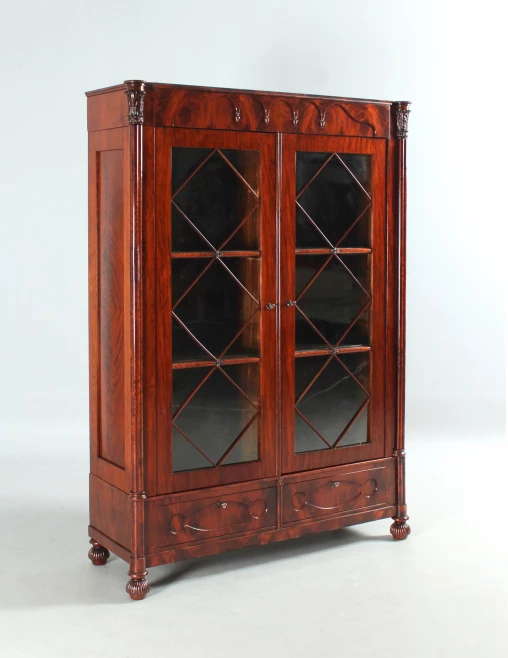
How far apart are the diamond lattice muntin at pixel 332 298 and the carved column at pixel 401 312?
137 millimetres

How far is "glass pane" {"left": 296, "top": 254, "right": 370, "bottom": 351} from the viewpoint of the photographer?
3.83 m

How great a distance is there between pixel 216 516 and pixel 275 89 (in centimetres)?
280

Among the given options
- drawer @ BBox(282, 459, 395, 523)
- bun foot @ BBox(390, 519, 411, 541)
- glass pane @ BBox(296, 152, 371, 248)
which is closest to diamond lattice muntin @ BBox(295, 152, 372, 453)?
glass pane @ BBox(296, 152, 371, 248)

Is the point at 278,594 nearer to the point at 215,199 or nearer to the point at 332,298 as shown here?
the point at 332,298

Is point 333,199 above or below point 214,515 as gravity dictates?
above

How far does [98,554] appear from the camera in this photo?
3.81 metres

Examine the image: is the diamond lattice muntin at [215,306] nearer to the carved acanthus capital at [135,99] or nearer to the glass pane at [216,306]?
the glass pane at [216,306]

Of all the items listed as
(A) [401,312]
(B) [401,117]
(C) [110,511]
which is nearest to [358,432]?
(A) [401,312]

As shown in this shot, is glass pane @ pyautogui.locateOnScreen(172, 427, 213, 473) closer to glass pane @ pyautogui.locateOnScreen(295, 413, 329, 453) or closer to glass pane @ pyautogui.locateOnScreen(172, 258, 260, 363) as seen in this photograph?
glass pane @ pyautogui.locateOnScreen(172, 258, 260, 363)

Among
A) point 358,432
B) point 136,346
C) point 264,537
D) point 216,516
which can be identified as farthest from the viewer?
point 358,432

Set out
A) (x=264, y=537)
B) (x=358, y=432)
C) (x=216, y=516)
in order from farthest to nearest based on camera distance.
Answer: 1. (x=358, y=432)
2. (x=264, y=537)
3. (x=216, y=516)

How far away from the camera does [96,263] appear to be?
3.70 meters
